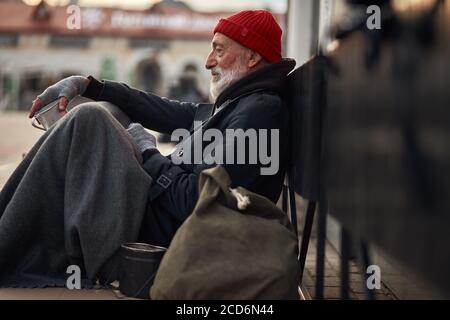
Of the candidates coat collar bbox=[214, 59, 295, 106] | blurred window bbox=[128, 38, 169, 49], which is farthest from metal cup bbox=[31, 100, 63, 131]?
blurred window bbox=[128, 38, 169, 49]

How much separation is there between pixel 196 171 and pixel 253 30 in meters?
0.87

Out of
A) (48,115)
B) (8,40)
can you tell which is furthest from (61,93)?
(8,40)

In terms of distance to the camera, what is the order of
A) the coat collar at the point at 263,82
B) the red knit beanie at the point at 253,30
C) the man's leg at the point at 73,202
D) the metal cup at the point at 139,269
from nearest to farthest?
the metal cup at the point at 139,269 < the man's leg at the point at 73,202 < the coat collar at the point at 263,82 < the red knit beanie at the point at 253,30

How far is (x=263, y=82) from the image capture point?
112 inches

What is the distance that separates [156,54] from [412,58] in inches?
1591

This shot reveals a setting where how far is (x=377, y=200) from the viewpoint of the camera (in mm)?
1668

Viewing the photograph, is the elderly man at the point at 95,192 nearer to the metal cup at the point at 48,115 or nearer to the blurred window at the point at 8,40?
the metal cup at the point at 48,115

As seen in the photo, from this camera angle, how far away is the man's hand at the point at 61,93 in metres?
2.96

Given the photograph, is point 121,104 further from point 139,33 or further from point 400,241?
point 139,33

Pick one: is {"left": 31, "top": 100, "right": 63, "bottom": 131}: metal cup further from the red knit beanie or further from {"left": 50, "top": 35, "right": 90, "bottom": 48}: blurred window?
{"left": 50, "top": 35, "right": 90, "bottom": 48}: blurred window

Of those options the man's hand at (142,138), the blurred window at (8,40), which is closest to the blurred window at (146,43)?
the blurred window at (8,40)

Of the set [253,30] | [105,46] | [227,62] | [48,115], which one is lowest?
[48,115]

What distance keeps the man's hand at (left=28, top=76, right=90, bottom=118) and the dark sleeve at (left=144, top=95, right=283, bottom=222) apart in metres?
0.62

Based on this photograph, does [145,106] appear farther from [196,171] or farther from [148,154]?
[196,171]
